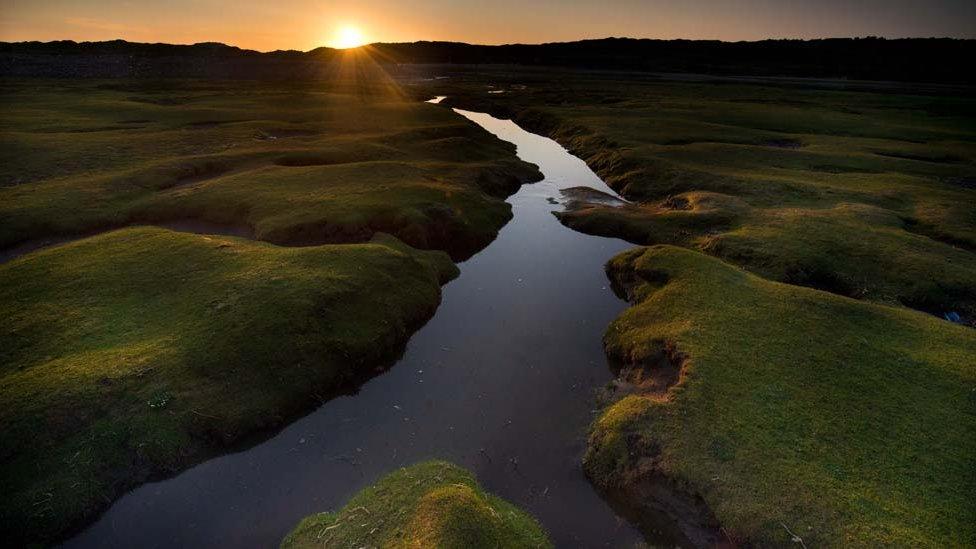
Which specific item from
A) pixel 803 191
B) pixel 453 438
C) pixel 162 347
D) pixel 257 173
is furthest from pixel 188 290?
pixel 803 191

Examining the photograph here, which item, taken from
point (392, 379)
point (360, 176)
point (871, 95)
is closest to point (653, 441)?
point (392, 379)

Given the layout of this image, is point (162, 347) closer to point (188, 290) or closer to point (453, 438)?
point (188, 290)

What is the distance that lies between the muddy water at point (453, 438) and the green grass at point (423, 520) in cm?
94

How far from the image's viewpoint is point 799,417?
1500cm

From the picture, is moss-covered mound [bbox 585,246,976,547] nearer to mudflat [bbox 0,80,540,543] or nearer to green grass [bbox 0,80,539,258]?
mudflat [bbox 0,80,540,543]

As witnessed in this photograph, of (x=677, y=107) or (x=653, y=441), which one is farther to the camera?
(x=677, y=107)

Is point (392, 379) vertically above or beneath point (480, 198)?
beneath

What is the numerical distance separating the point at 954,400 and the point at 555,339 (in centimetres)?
1373

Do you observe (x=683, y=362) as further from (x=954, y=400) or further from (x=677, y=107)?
(x=677, y=107)

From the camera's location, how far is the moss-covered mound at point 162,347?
44.3 feet

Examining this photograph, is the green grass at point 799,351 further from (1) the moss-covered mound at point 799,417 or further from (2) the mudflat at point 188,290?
(2) the mudflat at point 188,290

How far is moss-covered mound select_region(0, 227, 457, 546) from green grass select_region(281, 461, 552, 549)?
16.6 ft

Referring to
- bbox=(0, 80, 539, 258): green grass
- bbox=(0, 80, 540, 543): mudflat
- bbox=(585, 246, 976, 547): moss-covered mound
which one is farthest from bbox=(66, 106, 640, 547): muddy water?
bbox=(0, 80, 539, 258): green grass

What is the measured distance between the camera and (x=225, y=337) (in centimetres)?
1767
